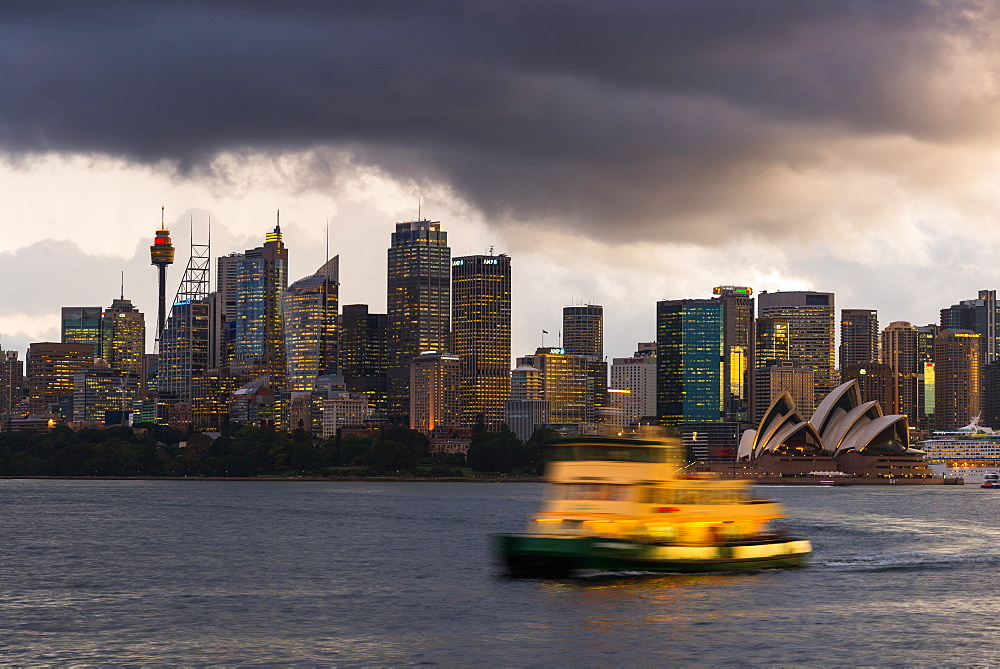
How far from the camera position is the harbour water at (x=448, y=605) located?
45531 mm

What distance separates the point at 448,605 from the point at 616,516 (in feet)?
30.3

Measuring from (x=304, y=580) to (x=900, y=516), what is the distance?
82556mm

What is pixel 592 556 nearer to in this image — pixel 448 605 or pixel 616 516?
pixel 616 516

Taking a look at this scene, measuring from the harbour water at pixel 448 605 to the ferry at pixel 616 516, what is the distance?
3.85ft

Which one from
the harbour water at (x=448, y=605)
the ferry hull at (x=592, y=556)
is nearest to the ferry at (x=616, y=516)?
the ferry hull at (x=592, y=556)

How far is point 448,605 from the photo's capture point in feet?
186

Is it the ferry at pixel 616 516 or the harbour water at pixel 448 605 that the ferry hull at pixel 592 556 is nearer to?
the ferry at pixel 616 516

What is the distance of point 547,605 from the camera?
182ft

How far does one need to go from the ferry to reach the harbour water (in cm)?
117

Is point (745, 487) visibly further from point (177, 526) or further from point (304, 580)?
point (177, 526)

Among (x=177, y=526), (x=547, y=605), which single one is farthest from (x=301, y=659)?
(x=177, y=526)

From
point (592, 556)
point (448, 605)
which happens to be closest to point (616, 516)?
point (592, 556)

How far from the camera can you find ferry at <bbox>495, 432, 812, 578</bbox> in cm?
6103

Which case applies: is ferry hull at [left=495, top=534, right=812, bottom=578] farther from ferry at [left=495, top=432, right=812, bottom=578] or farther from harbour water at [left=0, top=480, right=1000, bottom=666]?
harbour water at [left=0, top=480, right=1000, bottom=666]
